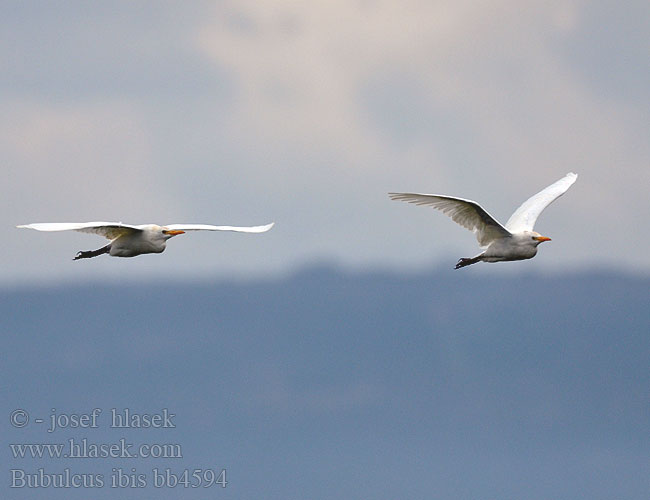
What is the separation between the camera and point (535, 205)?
48656 millimetres

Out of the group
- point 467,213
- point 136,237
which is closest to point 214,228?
point 136,237

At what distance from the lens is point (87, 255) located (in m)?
43.3

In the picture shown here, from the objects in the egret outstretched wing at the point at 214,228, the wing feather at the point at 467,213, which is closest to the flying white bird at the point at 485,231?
the wing feather at the point at 467,213

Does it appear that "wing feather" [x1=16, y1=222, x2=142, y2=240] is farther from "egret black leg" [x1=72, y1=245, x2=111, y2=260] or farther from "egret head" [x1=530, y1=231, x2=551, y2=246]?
"egret head" [x1=530, y1=231, x2=551, y2=246]

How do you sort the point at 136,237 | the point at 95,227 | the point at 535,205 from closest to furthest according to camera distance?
the point at 95,227 → the point at 136,237 → the point at 535,205

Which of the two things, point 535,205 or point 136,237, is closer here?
point 136,237

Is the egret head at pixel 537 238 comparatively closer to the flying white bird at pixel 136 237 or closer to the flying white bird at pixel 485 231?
the flying white bird at pixel 485 231

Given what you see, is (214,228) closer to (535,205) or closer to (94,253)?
(94,253)

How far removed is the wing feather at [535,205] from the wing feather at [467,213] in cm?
156

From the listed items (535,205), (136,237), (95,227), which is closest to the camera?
(95,227)

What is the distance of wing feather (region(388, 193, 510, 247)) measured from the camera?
4012cm

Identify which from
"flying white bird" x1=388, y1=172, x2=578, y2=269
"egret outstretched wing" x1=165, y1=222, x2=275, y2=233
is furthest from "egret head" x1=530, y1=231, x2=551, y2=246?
"egret outstretched wing" x1=165, y1=222, x2=275, y2=233

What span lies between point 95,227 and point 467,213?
1057cm

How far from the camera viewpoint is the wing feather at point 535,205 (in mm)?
46719
